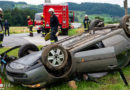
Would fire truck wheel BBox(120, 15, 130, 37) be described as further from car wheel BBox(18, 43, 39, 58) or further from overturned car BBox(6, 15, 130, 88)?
car wheel BBox(18, 43, 39, 58)

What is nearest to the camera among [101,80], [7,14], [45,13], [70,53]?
[70,53]

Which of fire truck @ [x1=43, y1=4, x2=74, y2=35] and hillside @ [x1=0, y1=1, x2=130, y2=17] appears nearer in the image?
fire truck @ [x1=43, y1=4, x2=74, y2=35]

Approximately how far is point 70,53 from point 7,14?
6779 cm

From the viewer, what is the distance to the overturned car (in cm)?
325

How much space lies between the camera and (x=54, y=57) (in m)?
3.33

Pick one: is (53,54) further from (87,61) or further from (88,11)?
(88,11)

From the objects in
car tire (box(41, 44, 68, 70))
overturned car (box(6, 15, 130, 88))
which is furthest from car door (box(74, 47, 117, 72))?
car tire (box(41, 44, 68, 70))

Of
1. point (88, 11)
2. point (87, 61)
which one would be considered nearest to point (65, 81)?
point (87, 61)

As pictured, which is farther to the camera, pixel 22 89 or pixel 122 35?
pixel 122 35

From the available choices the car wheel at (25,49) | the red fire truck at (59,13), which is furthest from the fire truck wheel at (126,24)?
the red fire truck at (59,13)

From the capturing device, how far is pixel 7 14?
67.8m

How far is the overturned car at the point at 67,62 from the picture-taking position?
10.7 ft

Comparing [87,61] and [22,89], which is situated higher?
[87,61]

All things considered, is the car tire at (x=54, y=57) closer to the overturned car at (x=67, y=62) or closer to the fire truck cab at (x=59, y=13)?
the overturned car at (x=67, y=62)
